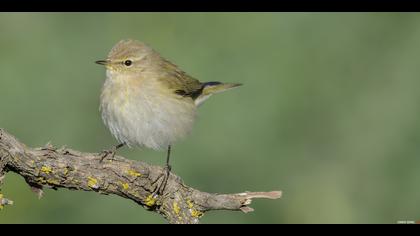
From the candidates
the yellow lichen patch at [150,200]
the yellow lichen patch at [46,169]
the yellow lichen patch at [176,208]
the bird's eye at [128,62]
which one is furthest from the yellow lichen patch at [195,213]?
the bird's eye at [128,62]

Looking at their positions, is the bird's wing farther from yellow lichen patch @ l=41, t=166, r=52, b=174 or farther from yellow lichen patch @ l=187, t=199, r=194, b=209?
yellow lichen patch @ l=41, t=166, r=52, b=174

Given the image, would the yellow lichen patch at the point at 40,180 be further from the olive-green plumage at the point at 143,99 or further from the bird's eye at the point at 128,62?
the bird's eye at the point at 128,62

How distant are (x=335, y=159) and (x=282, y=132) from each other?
0.80m

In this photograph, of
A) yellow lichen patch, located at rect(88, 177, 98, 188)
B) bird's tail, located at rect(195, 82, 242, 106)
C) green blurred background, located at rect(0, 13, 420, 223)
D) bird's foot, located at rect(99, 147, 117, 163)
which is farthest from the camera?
green blurred background, located at rect(0, 13, 420, 223)

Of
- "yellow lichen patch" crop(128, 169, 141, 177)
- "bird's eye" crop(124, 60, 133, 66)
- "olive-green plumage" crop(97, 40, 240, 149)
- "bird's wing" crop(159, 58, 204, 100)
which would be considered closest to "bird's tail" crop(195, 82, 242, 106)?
"bird's wing" crop(159, 58, 204, 100)

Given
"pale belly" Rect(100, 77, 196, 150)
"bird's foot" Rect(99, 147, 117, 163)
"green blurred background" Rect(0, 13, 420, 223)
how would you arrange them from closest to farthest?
"bird's foot" Rect(99, 147, 117, 163) < "pale belly" Rect(100, 77, 196, 150) < "green blurred background" Rect(0, 13, 420, 223)

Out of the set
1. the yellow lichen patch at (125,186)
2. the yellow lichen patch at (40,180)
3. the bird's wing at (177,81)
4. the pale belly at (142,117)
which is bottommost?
the yellow lichen patch at (125,186)

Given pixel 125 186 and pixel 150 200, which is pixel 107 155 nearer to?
pixel 125 186

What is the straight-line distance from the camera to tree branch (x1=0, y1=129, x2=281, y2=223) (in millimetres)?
6430

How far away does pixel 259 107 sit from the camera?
10781mm

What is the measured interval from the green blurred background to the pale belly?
142cm

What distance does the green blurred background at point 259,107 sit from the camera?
9.77 m

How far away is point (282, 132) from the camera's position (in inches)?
414
